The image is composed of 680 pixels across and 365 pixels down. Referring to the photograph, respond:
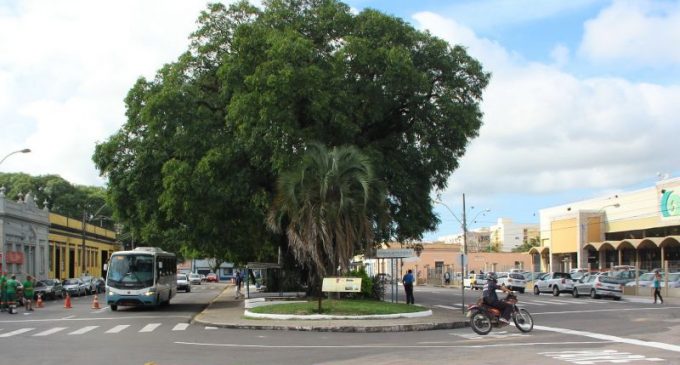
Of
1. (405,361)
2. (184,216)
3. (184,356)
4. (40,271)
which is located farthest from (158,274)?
(40,271)

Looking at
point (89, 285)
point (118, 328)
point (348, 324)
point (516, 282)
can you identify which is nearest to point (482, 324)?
point (348, 324)

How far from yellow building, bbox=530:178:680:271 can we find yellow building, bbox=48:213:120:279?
4673 cm

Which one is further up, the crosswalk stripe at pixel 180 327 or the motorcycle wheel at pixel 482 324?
the motorcycle wheel at pixel 482 324

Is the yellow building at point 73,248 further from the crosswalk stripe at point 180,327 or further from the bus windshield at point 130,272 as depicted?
the crosswalk stripe at point 180,327

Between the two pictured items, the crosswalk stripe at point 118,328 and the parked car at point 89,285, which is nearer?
the crosswalk stripe at point 118,328

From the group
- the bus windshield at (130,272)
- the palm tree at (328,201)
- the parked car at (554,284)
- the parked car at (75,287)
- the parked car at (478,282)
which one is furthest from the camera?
the parked car at (478,282)

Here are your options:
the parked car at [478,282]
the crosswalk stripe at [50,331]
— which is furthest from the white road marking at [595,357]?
the parked car at [478,282]

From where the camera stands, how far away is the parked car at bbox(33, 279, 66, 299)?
153ft

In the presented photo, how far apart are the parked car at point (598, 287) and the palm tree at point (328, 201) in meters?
21.6

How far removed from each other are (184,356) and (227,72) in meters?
17.2

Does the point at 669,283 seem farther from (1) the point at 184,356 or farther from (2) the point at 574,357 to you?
(1) the point at 184,356

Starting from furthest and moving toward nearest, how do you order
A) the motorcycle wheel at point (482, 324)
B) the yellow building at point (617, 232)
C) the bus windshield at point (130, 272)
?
the yellow building at point (617, 232) < the bus windshield at point (130, 272) < the motorcycle wheel at point (482, 324)

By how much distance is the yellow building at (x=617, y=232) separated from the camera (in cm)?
5594

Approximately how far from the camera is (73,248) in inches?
3063
